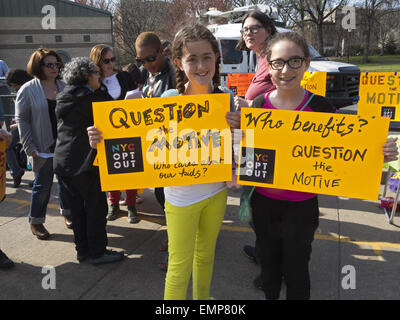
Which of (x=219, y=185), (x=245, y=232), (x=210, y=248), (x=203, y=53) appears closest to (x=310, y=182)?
(x=219, y=185)

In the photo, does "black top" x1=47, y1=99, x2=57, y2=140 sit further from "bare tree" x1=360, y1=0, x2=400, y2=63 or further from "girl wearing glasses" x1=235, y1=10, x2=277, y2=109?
"bare tree" x1=360, y1=0, x2=400, y2=63

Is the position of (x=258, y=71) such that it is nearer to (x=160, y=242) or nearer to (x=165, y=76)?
(x=165, y=76)

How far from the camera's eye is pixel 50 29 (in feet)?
70.5

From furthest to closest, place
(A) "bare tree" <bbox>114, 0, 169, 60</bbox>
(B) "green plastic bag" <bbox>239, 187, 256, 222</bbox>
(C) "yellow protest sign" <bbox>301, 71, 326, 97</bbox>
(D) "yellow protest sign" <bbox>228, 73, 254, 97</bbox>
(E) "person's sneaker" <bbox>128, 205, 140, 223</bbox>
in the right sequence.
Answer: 1. (A) "bare tree" <bbox>114, 0, 169, 60</bbox>
2. (D) "yellow protest sign" <bbox>228, 73, 254, 97</bbox>
3. (C) "yellow protest sign" <bbox>301, 71, 326, 97</bbox>
4. (E) "person's sneaker" <bbox>128, 205, 140, 223</bbox>
5. (B) "green plastic bag" <bbox>239, 187, 256, 222</bbox>

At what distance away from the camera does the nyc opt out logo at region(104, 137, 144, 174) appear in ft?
6.56

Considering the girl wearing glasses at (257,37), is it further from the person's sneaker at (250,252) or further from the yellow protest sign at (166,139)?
the yellow protest sign at (166,139)

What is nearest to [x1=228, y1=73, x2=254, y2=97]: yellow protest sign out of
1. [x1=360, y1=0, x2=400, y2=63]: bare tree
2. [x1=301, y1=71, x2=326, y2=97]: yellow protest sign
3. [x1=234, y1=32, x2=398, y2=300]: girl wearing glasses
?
[x1=301, y1=71, x2=326, y2=97]: yellow protest sign

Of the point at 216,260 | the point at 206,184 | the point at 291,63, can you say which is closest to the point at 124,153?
the point at 206,184

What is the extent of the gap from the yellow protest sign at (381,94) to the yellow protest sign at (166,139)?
11.2 feet

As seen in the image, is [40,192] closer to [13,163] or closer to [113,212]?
[113,212]

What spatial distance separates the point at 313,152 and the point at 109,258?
212cm

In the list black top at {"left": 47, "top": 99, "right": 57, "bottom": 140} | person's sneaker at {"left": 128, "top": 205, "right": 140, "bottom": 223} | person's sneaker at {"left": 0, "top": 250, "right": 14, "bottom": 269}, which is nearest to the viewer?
person's sneaker at {"left": 0, "top": 250, "right": 14, "bottom": 269}

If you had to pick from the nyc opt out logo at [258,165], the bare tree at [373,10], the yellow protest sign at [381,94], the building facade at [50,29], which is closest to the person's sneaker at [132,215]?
the nyc opt out logo at [258,165]

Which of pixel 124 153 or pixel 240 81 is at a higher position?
pixel 240 81
